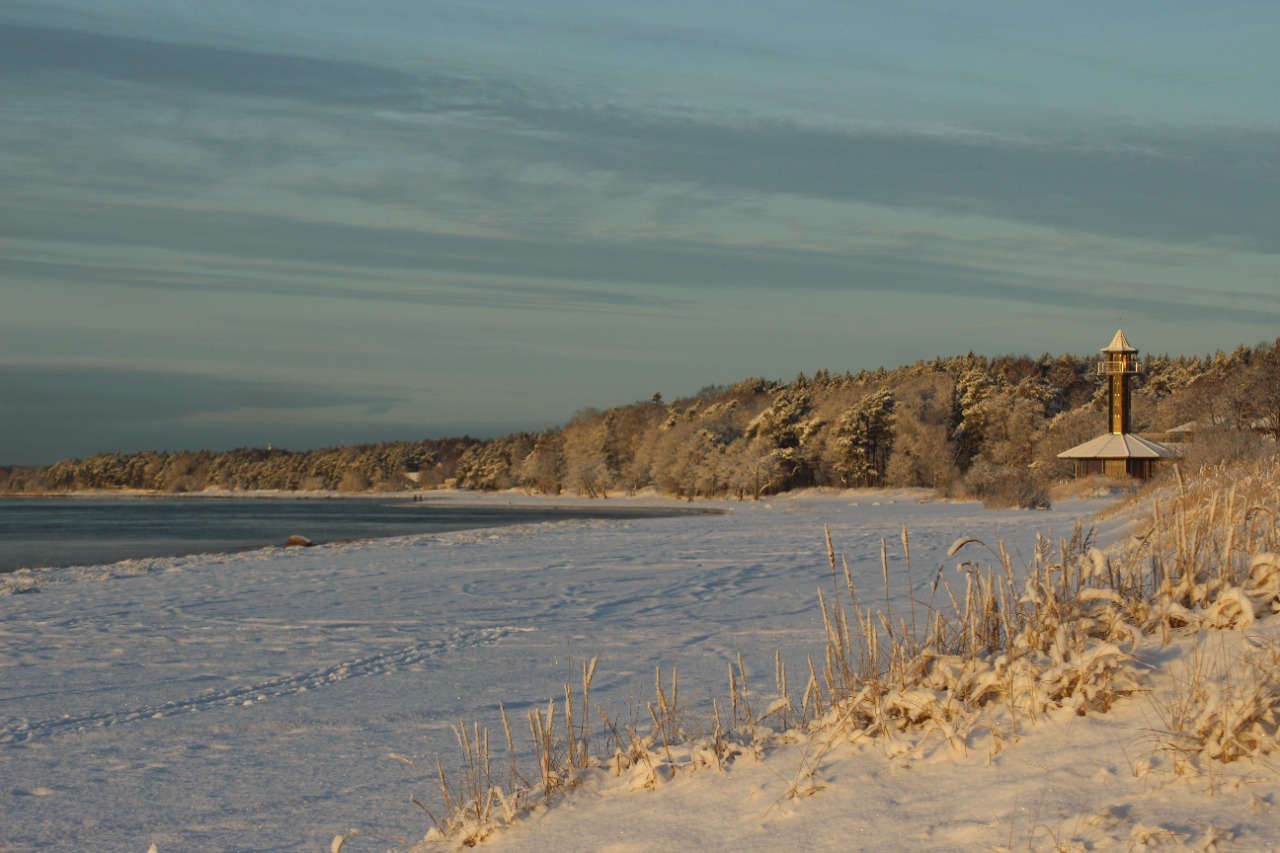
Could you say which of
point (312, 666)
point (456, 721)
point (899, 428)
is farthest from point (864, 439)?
point (456, 721)

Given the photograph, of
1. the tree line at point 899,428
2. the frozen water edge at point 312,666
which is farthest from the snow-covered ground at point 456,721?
the tree line at point 899,428

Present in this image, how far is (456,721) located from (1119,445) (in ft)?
177

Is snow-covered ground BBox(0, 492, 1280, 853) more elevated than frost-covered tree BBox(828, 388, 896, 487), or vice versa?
frost-covered tree BBox(828, 388, 896, 487)

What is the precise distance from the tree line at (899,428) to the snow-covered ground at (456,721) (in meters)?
30.0

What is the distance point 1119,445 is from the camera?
5612cm

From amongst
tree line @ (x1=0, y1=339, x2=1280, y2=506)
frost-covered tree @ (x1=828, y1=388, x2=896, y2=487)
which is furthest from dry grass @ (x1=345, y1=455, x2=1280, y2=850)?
frost-covered tree @ (x1=828, y1=388, x2=896, y2=487)

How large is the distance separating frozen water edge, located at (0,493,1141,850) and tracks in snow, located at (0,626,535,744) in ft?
0.12

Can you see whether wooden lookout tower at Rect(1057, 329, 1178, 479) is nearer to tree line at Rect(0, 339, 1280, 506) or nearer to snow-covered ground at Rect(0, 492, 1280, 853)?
tree line at Rect(0, 339, 1280, 506)

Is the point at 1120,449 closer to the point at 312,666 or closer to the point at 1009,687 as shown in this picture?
the point at 312,666

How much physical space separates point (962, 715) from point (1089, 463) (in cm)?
6196

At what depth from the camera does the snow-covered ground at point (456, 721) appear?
411 centimetres

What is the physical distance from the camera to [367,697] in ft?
29.9

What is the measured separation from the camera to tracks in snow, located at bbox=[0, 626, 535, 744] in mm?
8266

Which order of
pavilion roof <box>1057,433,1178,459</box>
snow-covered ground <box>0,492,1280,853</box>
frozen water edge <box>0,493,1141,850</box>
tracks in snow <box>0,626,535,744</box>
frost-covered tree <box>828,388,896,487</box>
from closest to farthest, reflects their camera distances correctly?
snow-covered ground <box>0,492,1280,853</box>, frozen water edge <box>0,493,1141,850</box>, tracks in snow <box>0,626,535,744</box>, pavilion roof <box>1057,433,1178,459</box>, frost-covered tree <box>828,388,896,487</box>
